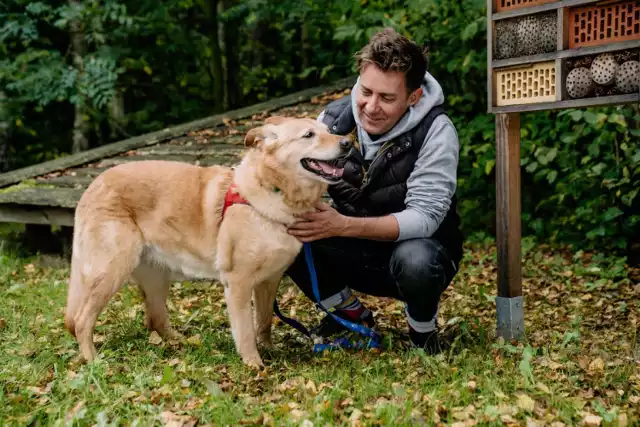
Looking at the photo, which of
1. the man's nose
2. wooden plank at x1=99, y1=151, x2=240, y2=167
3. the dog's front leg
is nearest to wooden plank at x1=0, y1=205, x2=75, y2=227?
wooden plank at x1=99, y1=151, x2=240, y2=167

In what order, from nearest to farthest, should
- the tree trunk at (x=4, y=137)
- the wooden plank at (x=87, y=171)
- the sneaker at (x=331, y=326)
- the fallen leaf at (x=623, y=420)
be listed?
the fallen leaf at (x=623, y=420) → the sneaker at (x=331, y=326) → the wooden plank at (x=87, y=171) → the tree trunk at (x=4, y=137)

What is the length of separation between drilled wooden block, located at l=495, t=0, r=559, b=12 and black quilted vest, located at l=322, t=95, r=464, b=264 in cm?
68

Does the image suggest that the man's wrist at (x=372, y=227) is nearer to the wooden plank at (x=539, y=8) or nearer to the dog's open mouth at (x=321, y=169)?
the dog's open mouth at (x=321, y=169)

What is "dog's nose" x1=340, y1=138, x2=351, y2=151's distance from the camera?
3.27 m

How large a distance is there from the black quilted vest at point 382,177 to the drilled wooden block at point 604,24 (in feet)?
2.64

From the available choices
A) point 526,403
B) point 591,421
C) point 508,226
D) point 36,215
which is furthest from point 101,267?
point 36,215

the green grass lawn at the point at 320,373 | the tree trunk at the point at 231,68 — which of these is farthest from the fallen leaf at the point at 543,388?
the tree trunk at the point at 231,68

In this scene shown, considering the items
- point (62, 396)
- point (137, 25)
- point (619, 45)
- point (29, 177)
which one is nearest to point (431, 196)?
point (619, 45)

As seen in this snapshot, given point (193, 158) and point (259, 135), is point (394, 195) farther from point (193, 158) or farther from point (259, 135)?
point (193, 158)

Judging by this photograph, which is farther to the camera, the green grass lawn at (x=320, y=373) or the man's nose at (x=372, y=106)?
the man's nose at (x=372, y=106)

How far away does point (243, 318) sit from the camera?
3477 mm

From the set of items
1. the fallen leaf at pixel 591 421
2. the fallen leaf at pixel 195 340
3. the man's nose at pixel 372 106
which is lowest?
the fallen leaf at pixel 195 340

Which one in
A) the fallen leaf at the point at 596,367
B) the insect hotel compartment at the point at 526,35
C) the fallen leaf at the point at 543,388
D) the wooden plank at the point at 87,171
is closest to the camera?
the fallen leaf at the point at 543,388

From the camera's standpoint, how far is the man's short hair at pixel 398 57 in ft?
11.4
